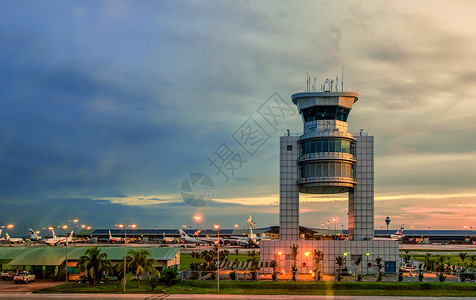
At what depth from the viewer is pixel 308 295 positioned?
57875 millimetres

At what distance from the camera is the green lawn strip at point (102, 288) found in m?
59.9

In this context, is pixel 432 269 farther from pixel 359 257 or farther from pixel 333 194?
pixel 333 194

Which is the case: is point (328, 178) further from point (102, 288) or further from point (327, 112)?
point (102, 288)

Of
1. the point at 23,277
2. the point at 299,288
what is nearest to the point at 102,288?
the point at 23,277

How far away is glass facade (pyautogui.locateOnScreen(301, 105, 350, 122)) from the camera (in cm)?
8700

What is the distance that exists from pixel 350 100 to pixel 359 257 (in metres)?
29.2

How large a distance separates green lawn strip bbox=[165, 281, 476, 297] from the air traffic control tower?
19316 millimetres

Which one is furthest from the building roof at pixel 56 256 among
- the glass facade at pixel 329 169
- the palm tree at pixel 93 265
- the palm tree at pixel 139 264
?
the glass facade at pixel 329 169

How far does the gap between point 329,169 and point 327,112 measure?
11.0 meters

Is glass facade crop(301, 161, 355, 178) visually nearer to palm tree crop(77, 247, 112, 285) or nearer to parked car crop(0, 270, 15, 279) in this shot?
palm tree crop(77, 247, 112, 285)

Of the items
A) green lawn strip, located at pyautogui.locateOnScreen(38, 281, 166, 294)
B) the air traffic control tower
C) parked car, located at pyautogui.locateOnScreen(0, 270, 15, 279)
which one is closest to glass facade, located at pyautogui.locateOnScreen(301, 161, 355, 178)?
the air traffic control tower

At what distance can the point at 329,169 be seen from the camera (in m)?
84.9

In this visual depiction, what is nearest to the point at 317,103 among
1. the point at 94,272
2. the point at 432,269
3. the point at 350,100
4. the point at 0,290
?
the point at 350,100

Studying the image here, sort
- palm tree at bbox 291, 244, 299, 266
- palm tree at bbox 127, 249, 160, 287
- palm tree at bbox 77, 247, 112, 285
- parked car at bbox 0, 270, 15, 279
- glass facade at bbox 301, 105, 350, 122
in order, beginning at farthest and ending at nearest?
1. glass facade at bbox 301, 105, 350, 122
2. palm tree at bbox 291, 244, 299, 266
3. parked car at bbox 0, 270, 15, 279
4. palm tree at bbox 77, 247, 112, 285
5. palm tree at bbox 127, 249, 160, 287
